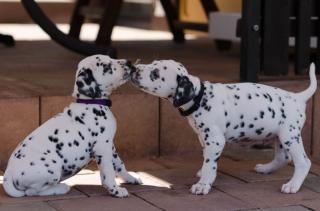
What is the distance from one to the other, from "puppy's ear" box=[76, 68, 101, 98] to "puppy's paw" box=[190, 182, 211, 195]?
0.63 metres

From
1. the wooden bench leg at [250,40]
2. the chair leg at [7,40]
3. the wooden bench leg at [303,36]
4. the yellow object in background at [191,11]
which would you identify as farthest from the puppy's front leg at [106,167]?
the yellow object in background at [191,11]

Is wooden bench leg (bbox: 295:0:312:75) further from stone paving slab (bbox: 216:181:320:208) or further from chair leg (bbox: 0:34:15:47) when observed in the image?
chair leg (bbox: 0:34:15:47)

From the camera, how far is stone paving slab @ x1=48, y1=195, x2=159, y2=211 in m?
3.47

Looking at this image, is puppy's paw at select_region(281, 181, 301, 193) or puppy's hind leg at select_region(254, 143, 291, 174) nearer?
puppy's paw at select_region(281, 181, 301, 193)

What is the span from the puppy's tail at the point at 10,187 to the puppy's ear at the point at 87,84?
488 millimetres

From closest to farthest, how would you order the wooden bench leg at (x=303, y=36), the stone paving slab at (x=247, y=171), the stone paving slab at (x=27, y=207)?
1. the stone paving slab at (x=27, y=207)
2. the stone paving slab at (x=247, y=171)
3. the wooden bench leg at (x=303, y=36)

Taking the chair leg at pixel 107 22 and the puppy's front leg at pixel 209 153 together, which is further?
the chair leg at pixel 107 22

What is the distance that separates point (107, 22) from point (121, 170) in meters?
2.54

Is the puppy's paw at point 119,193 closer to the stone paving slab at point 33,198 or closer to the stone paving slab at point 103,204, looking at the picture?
the stone paving slab at point 103,204

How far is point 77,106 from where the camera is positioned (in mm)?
3643

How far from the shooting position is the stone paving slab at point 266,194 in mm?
3641

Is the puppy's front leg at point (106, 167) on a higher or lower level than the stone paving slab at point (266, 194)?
higher

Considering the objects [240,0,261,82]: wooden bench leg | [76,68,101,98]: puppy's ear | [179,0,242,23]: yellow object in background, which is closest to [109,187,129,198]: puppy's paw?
[76,68,101,98]: puppy's ear

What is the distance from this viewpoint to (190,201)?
361cm
